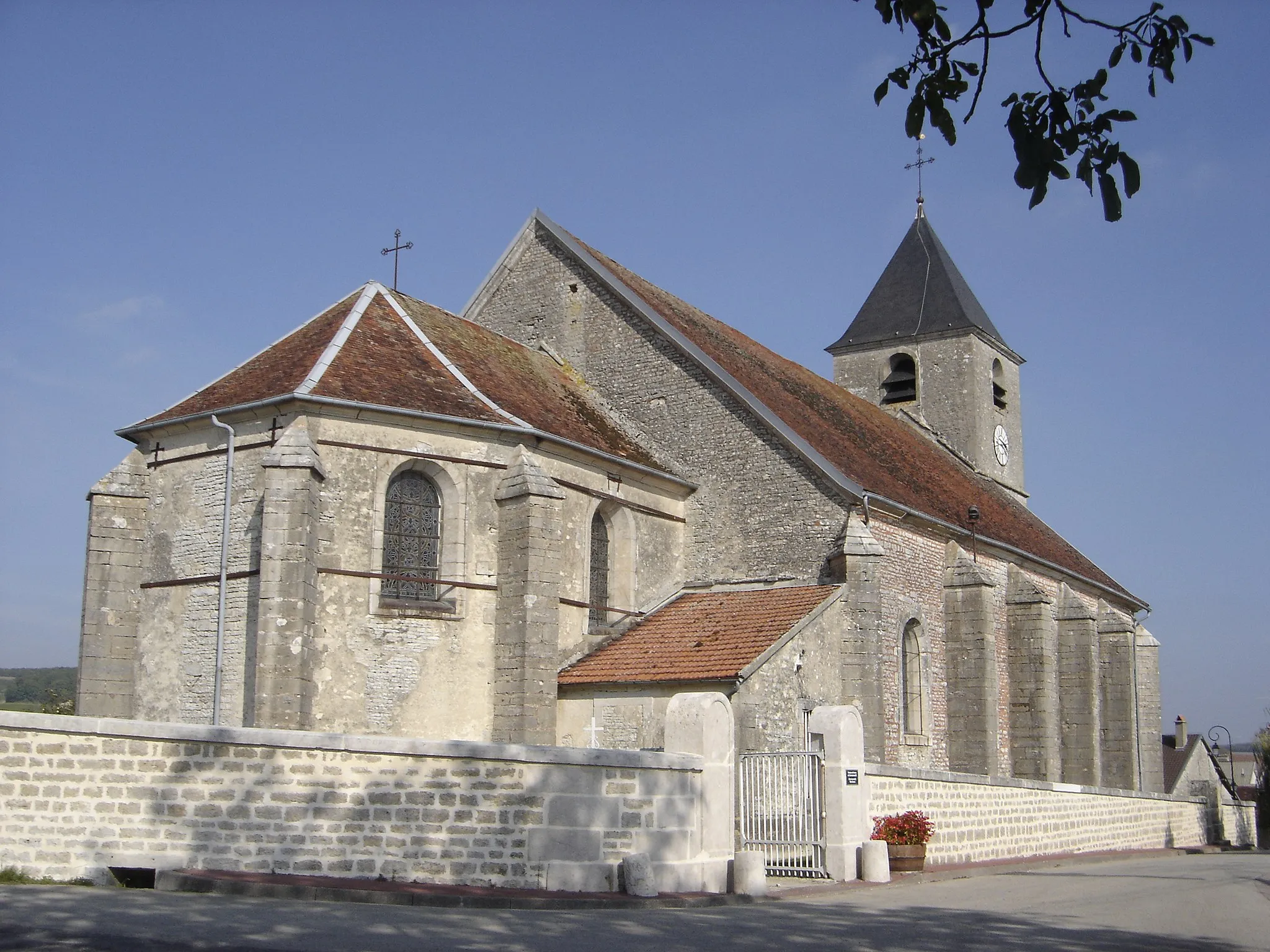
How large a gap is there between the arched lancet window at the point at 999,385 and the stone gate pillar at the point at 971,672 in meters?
12.4

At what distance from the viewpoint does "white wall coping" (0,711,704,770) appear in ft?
34.6

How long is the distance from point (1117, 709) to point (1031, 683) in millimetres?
5294

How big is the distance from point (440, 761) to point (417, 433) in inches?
281

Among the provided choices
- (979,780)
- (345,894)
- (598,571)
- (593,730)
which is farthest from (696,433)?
(345,894)

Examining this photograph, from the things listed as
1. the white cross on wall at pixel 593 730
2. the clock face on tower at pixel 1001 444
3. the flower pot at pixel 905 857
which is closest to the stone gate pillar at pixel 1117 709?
the clock face on tower at pixel 1001 444

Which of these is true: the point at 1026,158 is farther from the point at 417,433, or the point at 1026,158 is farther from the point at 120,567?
the point at 120,567

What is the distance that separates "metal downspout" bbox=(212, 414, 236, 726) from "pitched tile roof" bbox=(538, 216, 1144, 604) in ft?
25.7

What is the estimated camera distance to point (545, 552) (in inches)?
687

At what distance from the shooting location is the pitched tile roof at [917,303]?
3331 centimetres

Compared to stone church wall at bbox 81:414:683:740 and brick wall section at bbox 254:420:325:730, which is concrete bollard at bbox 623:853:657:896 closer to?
brick wall section at bbox 254:420:325:730

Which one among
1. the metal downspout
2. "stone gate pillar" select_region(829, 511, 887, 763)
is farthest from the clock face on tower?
the metal downspout

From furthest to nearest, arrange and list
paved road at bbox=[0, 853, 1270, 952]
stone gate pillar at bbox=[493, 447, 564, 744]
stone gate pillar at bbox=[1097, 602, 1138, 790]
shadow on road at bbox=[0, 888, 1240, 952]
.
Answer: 1. stone gate pillar at bbox=[1097, 602, 1138, 790]
2. stone gate pillar at bbox=[493, 447, 564, 744]
3. paved road at bbox=[0, 853, 1270, 952]
4. shadow on road at bbox=[0, 888, 1240, 952]

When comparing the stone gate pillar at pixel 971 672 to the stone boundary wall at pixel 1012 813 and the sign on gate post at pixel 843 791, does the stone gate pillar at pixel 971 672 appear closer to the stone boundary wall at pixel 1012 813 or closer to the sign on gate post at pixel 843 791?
the stone boundary wall at pixel 1012 813

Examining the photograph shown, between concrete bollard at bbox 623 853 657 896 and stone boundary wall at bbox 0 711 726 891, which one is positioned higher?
stone boundary wall at bbox 0 711 726 891
